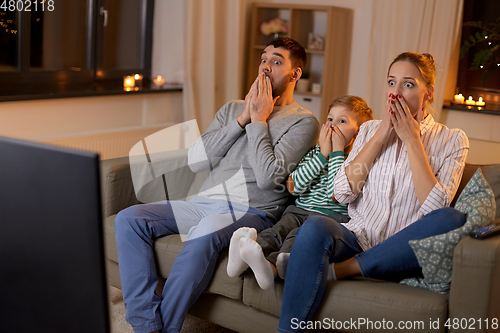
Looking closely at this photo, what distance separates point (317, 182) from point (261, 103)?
0.40 m

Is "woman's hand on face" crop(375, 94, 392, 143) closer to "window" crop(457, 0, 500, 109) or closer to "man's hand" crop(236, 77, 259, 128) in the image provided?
"man's hand" crop(236, 77, 259, 128)

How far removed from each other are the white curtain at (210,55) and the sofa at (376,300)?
80.2 inches

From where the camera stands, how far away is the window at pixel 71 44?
3.07m

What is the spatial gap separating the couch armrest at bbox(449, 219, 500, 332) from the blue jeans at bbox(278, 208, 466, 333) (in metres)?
0.12

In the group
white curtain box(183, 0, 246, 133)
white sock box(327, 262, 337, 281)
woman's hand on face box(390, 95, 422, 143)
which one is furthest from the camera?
white curtain box(183, 0, 246, 133)

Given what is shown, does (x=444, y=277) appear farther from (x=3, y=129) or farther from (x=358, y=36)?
(x=358, y=36)

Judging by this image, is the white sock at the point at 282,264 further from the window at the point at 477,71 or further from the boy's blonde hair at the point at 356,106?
the window at the point at 477,71

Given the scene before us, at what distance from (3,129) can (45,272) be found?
247 centimetres

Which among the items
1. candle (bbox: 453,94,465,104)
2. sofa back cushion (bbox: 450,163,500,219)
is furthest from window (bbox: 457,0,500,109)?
sofa back cushion (bbox: 450,163,500,219)

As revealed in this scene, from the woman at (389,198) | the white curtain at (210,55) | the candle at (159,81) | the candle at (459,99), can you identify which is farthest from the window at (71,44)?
the candle at (459,99)

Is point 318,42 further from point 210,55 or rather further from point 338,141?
point 338,141

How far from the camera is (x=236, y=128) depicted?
2053mm

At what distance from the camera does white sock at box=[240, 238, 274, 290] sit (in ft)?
4.84

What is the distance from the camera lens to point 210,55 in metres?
3.84
